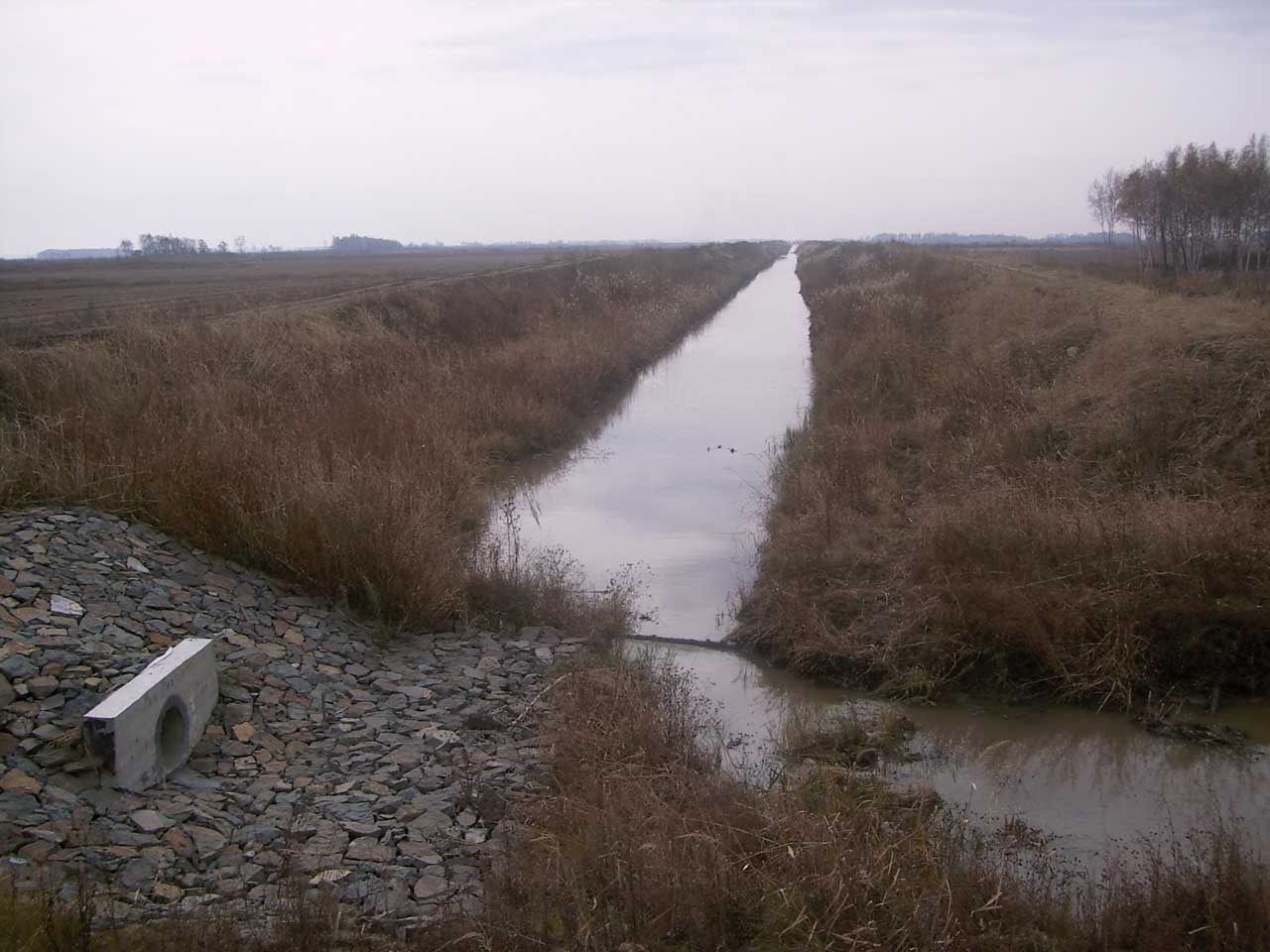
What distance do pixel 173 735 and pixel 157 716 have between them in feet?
1.17

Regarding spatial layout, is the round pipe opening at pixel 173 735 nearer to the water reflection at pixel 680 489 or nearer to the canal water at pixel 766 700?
the canal water at pixel 766 700

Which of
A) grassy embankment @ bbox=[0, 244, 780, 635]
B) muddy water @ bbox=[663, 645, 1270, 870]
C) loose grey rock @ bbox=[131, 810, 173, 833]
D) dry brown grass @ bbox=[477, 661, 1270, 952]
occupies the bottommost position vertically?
muddy water @ bbox=[663, 645, 1270, 870]

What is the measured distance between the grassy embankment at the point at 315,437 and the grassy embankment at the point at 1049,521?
9.69 feet

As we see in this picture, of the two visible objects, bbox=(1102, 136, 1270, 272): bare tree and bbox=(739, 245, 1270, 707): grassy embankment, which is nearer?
bbox=(739, 245, 1270, 707): grassy embankment

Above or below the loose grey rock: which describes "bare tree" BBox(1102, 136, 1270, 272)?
above

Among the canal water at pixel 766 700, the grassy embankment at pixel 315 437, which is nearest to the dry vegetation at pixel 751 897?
the canal water at pixel 766 700

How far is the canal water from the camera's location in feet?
20.5

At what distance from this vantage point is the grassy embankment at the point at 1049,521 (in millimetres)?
7816

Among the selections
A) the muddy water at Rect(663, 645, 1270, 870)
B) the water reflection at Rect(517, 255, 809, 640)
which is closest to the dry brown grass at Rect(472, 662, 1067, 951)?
the muddy water at Rect(663, 645, 1270, 870)

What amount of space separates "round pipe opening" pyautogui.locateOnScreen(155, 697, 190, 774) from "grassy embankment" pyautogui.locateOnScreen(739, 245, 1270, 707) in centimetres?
486

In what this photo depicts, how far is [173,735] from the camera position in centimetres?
569

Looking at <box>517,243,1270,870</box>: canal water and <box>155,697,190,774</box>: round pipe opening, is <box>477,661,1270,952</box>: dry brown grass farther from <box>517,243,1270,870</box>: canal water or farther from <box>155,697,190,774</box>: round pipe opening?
<box>155,697,190,774</box>: round pipe opening

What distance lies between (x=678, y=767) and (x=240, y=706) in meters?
2.81

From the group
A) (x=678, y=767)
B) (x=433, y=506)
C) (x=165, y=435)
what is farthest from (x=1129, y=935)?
(x=165, y=435)
